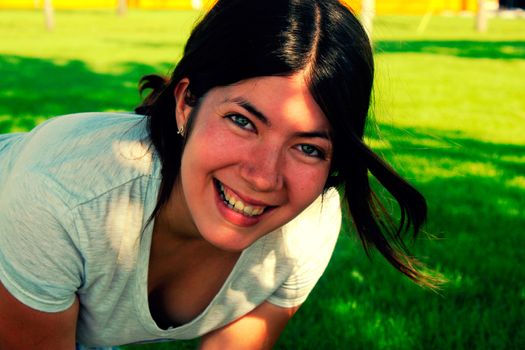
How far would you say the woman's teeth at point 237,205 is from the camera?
7.07 feet

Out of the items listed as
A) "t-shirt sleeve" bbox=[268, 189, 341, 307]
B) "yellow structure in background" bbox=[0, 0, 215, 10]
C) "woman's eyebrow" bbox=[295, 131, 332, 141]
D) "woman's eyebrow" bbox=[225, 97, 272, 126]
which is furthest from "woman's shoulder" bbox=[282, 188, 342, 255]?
"yellow structure in background" bbox=[0, 0, 215, 10]

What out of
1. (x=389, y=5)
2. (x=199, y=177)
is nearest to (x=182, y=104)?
(x=199, y=177)

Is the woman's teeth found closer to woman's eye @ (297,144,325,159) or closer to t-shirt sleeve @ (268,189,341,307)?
woman's eye @ (297,144,325,159)

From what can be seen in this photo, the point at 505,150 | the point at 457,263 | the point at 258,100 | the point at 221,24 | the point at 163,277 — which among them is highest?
the point at 221,24

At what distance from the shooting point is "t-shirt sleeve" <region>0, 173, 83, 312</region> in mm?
2150

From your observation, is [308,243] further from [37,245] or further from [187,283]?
[37,245]

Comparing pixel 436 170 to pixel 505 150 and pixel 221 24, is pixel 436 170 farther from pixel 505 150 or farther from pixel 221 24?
pixel 221 24

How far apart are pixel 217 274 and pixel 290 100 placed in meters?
0.83

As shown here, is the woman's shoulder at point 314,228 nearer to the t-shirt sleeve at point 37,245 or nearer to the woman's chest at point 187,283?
the woman's chest at point 187,283

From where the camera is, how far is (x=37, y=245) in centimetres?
220

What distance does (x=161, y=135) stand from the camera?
7.72 feet

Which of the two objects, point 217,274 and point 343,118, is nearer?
point 343,118

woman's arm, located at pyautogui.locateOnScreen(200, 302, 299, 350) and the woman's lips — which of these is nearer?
the woman's lips

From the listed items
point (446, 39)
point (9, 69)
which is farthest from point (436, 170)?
point (446, 39)
